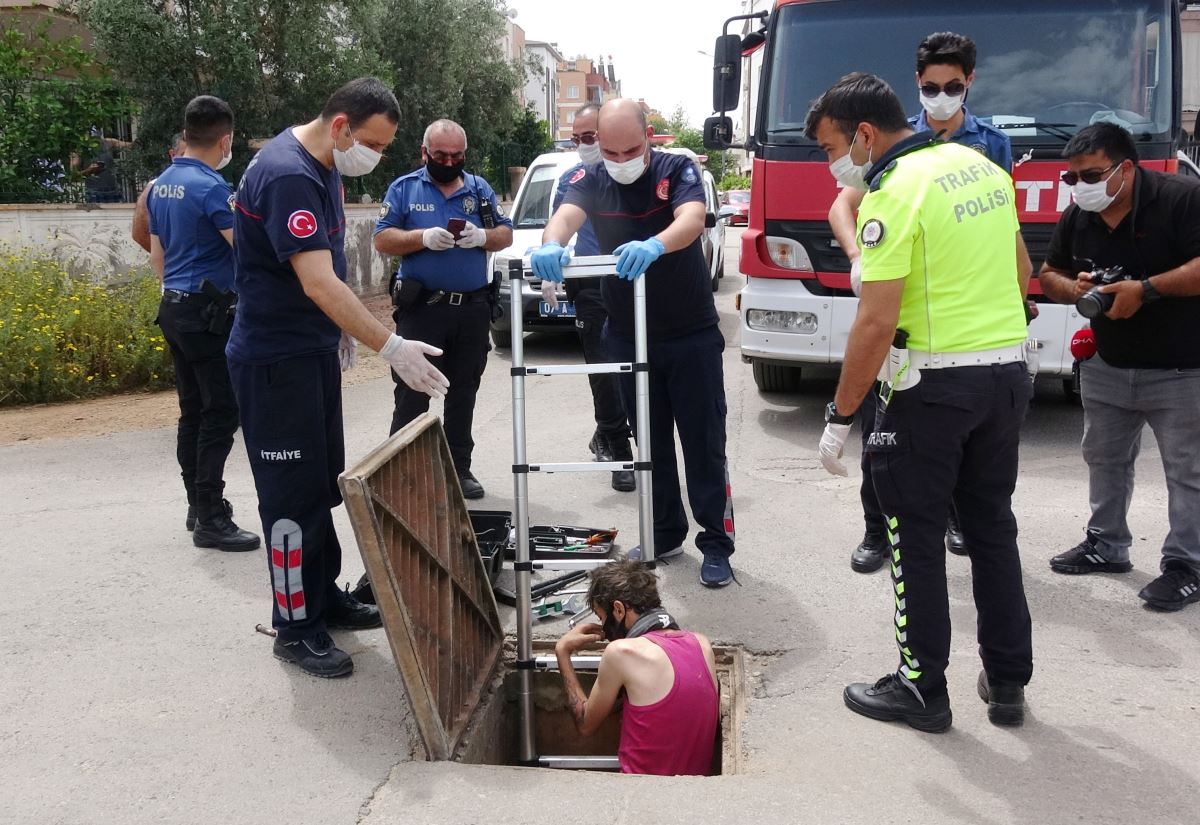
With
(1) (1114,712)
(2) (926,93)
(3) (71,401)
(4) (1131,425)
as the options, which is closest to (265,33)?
(3) (71,401)

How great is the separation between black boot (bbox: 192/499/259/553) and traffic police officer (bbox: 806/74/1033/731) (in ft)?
10.6

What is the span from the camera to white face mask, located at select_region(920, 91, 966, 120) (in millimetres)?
4887

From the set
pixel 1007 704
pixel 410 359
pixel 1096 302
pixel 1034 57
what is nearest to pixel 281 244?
pixel 410 359

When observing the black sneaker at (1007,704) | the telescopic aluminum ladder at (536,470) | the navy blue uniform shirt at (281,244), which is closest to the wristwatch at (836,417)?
the telescopic aluminum ladder at (536,470)

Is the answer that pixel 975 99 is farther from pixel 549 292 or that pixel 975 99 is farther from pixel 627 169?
pixel 549 292

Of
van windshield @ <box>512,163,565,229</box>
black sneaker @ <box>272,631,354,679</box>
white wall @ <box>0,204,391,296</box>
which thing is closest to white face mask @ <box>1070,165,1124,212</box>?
black sneaker @ <box>272,631,354,679</box>

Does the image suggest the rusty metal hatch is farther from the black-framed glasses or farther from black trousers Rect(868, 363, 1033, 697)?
the black-framed glasses

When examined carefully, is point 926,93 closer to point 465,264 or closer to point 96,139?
point 465,264

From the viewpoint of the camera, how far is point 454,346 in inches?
241

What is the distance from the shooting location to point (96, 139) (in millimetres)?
12641

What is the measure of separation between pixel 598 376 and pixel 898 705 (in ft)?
11.3

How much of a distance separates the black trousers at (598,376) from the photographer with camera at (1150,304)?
9.15 feet

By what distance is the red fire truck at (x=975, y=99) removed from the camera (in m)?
6.99

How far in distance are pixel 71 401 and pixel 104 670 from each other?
5610 millimetres
